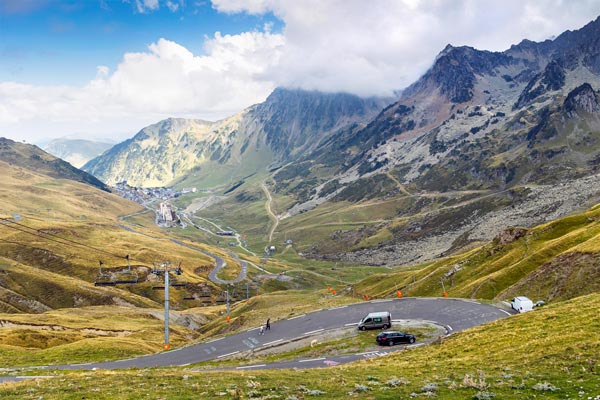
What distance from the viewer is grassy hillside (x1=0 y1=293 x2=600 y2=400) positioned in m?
25.3

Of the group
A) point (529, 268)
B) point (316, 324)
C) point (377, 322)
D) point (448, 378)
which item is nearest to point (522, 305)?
point (377, 322)

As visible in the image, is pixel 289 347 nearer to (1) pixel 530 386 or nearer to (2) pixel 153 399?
(2) pixel 153 399

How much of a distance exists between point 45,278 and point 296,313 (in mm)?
116133

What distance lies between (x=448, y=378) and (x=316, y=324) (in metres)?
41.1

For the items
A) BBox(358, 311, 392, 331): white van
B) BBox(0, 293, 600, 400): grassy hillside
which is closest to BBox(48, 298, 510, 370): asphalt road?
BBox(358, 311, 392, 331): white van

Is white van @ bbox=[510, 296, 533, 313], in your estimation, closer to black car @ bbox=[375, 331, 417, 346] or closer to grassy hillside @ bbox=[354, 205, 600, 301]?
grassy hillside @ bbox=[354, 205, 600, 301]

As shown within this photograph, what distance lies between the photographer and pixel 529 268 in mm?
79500

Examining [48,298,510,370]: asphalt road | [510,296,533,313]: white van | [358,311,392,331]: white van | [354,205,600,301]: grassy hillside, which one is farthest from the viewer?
[354,205,600,301]: grassy hillside

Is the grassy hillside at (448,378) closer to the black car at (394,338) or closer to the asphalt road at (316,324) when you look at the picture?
the black car at (394,338)

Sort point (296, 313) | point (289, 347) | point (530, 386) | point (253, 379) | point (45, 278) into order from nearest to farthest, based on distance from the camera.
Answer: point (530, 386)
point (253, 379)
point (289, 347)
point (296, 313)
point (45, 278)

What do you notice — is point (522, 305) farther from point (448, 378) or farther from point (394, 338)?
point (448, 378)

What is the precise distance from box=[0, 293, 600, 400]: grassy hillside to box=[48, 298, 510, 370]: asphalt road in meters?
18.7

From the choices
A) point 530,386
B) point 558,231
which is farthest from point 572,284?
point 530,386

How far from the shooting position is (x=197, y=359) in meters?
62.4
